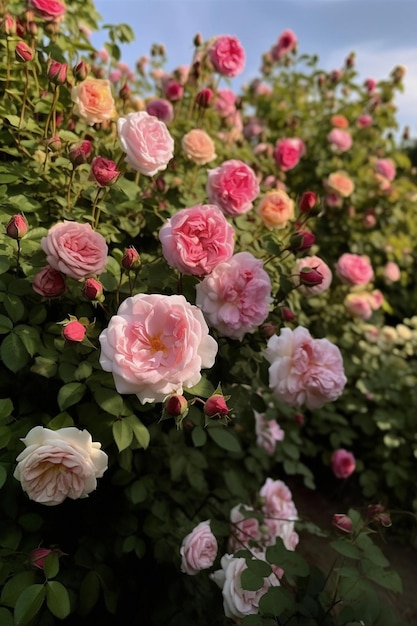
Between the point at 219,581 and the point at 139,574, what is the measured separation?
37 centimetres

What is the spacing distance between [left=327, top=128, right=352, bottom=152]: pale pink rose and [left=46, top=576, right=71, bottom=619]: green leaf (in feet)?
10.5

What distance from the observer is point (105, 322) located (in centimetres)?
129

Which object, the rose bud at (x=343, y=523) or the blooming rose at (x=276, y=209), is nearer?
the rose bud at (x=343, y=523)

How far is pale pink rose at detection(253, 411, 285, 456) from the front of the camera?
203 centimetres

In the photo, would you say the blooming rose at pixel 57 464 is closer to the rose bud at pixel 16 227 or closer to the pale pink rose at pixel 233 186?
the rose bud at pixel 16 227

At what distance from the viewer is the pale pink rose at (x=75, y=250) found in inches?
42.6

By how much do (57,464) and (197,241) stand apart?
54 cm

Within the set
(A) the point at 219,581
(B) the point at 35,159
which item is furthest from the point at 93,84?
(A) the point at 219,581

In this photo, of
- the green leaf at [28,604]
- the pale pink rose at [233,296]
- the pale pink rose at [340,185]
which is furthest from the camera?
the pale pink rose at [340,185]

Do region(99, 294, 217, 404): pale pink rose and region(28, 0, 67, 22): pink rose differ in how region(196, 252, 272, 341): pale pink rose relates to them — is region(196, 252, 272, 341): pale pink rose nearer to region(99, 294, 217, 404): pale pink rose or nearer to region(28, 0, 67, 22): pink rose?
region(99, 294, 217, 404): pale pink rose

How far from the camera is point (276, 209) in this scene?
1617 mm

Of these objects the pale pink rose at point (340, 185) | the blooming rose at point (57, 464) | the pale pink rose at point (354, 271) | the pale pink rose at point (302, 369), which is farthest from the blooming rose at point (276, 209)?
the pale pink rose at point (340, 185)

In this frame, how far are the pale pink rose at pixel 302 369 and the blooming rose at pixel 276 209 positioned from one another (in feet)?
1.56

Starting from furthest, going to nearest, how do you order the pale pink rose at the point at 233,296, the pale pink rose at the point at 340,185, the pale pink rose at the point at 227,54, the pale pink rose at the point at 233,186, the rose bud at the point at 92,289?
1. the pale pink rose at the point at 340,185
2. the pale pink rose at the point at 227,54
3. the pale pink rose at the point at 233,186
4. the pale pink rose at the point at 233,296
5. the rose bud at the point at 92,289
